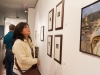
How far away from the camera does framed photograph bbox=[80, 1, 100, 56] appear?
100 centimetres

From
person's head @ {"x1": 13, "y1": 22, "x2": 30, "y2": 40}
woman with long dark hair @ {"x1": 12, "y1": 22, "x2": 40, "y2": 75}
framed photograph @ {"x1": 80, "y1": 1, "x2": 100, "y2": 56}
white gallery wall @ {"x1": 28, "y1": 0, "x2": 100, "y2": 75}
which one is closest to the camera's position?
framed photograph @ {"x1": 80, "y1": 1, "x2": 100, "y2": 56}

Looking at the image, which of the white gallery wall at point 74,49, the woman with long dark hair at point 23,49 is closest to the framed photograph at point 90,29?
the white gallery wall at point 74,49

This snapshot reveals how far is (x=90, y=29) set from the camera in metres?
1.10

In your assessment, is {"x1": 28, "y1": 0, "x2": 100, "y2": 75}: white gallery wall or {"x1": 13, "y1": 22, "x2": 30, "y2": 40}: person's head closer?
{"x1": 28, "y1": 0, "x2": 100, "y2": 75}: white gallery wall

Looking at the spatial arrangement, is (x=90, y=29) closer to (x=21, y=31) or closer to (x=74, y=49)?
(x=74, y=49)

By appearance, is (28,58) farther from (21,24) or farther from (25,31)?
(21,24)

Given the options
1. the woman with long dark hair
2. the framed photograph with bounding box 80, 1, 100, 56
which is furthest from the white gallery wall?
the woman with long dark hair

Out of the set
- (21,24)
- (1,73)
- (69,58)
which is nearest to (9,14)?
(1,73)

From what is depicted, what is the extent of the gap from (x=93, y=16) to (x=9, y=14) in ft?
28.7

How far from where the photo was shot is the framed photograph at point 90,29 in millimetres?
1003

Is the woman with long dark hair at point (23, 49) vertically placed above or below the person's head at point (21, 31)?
below

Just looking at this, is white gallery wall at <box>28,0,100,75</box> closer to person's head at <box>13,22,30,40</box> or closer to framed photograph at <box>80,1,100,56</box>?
framed photograph at <box>80,1,100,56</box>

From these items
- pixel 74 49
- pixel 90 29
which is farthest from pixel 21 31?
pixel 90 29

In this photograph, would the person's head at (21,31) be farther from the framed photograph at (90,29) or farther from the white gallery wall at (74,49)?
the framed photograph at (90,29)
